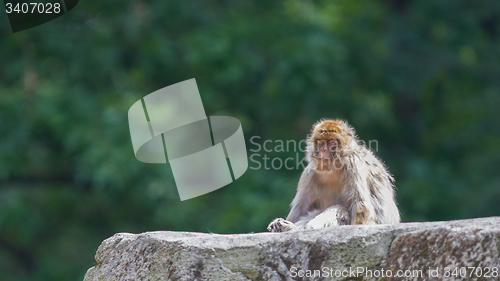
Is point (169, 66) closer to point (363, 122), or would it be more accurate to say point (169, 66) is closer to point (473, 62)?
point (363, 122)

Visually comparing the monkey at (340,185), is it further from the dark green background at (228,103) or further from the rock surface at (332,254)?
the dark green background at (228,103)

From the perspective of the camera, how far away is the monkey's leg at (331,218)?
4.41 metres

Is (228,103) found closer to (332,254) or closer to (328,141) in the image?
(328,141)

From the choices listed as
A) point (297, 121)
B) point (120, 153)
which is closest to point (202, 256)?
point (120, 153)

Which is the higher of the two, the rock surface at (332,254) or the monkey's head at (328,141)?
the monkey's head at (328,141)

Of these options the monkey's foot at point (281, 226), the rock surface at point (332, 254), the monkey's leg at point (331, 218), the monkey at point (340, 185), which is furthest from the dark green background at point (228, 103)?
the rock surface at point (332, 254)

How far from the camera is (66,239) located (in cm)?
1048

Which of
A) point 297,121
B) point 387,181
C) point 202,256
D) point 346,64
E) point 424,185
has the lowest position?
point 202,256

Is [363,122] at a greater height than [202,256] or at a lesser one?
greater

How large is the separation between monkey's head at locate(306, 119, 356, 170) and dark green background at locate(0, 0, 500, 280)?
4360 mm

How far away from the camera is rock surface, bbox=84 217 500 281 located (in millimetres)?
2941

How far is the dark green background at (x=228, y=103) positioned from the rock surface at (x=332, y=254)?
5.86 metres

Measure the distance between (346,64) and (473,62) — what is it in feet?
8.45

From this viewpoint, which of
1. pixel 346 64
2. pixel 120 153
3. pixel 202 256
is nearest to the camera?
pixel 202 256
